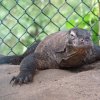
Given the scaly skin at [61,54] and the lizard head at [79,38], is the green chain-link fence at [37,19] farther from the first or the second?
the lizard head at [79,38]

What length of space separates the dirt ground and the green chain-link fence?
180 centimetres

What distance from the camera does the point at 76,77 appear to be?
451 centimetres

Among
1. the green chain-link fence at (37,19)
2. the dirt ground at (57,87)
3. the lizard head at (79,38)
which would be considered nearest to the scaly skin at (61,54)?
the lizard head at (79,38)

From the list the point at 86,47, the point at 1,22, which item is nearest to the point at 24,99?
the point at 86,47

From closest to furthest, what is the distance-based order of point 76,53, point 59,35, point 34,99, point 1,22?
point 34,99 < point 76,53 < point 59,35 < point 1,22

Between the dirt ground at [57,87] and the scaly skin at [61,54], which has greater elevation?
the scaly skin at [61,54]

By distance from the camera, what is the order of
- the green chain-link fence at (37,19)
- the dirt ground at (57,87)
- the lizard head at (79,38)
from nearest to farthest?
the dirt ground at (57,87) < the lizard head at (79,38) < the green chain-link fence at (37,19)

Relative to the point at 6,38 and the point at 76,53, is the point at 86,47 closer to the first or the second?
the point at 76,53

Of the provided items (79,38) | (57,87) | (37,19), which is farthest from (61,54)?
(37,19)

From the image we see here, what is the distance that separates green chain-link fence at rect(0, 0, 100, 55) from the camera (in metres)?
6.63

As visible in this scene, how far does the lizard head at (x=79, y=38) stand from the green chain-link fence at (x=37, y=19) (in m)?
1.66

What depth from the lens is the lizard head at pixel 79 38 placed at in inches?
186

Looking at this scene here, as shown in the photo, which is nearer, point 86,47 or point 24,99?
point 24,99

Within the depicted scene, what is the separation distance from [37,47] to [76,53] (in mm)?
785
